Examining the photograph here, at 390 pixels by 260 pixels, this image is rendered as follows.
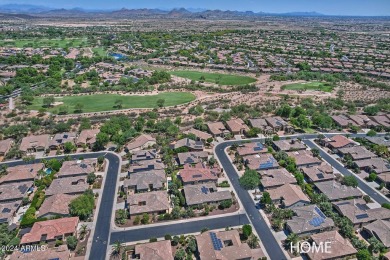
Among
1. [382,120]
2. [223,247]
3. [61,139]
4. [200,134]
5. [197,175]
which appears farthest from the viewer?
[382,120]

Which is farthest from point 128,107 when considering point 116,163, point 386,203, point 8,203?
point 386,203

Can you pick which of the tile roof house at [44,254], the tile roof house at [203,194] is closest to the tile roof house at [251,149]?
the tile roof house at [203,194]

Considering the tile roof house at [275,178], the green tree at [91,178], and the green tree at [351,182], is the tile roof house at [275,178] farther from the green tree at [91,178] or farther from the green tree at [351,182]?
the green tree at [91,178]

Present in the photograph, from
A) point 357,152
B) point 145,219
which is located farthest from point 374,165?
point 145,219

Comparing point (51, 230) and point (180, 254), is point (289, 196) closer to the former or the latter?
point (180, 254)

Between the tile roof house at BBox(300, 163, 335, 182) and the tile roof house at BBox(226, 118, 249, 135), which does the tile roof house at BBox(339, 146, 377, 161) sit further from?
the tile roof house at BBox(226, 118, 249, 135)

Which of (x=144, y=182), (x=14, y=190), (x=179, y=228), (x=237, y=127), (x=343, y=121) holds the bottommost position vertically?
(x=179, y=228)
